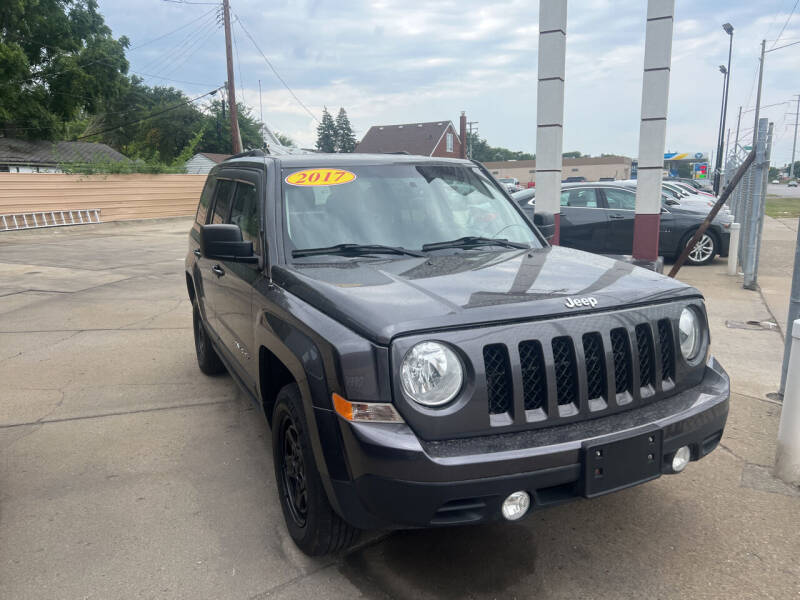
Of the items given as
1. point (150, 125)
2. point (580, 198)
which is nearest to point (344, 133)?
point (150, 125)

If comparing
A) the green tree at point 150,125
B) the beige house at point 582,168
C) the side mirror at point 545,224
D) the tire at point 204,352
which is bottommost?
the beige house at point 582,168

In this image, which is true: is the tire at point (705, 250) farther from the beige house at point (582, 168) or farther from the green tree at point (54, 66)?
the beige house at point (582, 168)

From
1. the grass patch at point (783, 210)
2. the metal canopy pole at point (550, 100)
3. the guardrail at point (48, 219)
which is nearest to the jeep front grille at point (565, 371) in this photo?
the metal canopy pole at point (550, 100)

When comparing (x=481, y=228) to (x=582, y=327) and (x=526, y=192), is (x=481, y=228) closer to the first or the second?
(x=582, y=327)

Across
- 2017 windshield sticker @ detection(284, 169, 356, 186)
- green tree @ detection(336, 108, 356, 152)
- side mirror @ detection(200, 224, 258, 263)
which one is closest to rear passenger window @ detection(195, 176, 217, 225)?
2017 windshield sticker @ detection(284, 169, 356, 186)

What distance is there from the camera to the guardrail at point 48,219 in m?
20.7

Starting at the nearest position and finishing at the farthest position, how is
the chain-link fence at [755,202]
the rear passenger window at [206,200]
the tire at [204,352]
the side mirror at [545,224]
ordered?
the side mirror at [545,224] < the rear passenger window at [206,200] < the tire at [204,352] < the chain-link fence at [755,202]

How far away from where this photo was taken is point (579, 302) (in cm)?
257

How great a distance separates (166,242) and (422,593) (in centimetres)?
1729

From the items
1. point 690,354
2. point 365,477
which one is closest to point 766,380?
point 690,354

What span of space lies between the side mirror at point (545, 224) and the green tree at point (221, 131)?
60.2 metres

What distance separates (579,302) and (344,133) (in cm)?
10254

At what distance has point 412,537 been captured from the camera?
3.11m

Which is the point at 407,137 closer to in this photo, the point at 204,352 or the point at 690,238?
the point at 690,238
